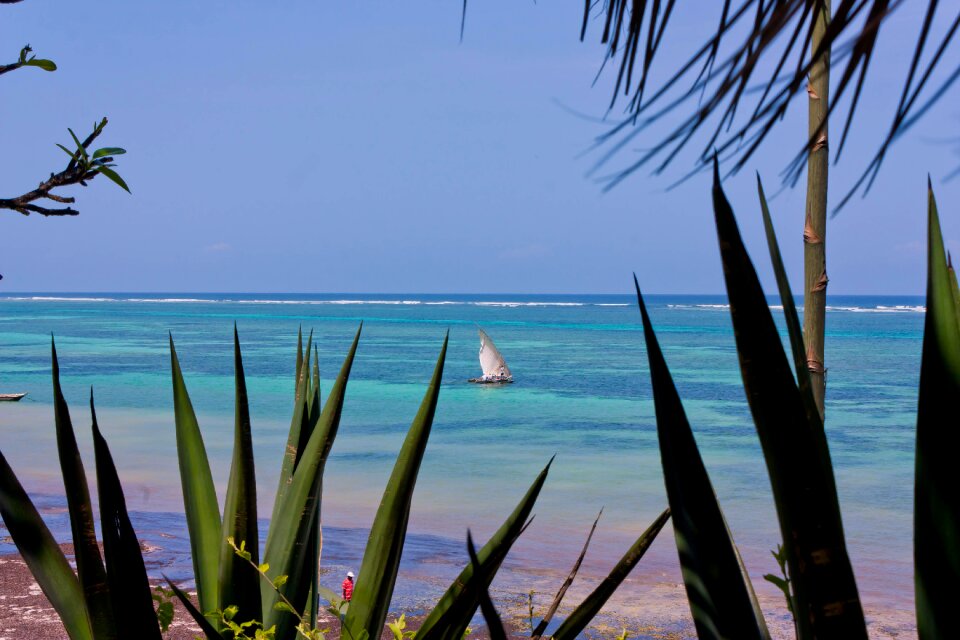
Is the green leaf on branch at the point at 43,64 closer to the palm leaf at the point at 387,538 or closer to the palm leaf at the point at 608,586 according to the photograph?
the palm leaf at the point at 387,538

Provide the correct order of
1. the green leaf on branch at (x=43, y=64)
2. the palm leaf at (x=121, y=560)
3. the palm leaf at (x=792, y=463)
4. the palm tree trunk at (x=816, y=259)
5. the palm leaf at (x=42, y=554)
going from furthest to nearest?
the palm tree trunk at (x=816, y=259) < the green leaf on branch at (x=43, y=64) < the palm leaf at (x=42, y=554) < the palm leaf at (x=121, y=560) < the palm leaf at (x=792, y=463)

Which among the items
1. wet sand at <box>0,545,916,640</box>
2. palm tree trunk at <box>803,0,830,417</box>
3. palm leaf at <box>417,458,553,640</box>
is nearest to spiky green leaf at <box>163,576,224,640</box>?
palm leaf at <box>417,458,553,640</box>

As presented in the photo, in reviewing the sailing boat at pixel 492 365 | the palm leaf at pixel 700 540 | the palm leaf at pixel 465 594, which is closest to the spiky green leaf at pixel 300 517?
the palm leaf at pixel 465 594

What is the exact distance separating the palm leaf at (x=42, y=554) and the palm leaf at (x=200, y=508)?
0.85 feet

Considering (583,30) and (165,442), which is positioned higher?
(583,30)

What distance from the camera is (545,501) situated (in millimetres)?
12977

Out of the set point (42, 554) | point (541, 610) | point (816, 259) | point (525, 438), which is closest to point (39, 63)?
point (42, 554)

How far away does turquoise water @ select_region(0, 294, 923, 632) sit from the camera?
1116 centimetres

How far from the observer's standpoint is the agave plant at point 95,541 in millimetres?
851

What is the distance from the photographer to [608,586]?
122cm

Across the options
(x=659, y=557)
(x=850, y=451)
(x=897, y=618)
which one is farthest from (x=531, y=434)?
(x=897, y=618)

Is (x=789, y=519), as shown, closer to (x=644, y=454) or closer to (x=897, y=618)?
(x=897, y=618)

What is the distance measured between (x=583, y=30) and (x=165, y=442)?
17774mm

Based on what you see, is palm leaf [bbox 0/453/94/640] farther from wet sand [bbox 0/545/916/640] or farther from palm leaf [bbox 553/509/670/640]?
wet sand [bbox 0/545/916/640]
